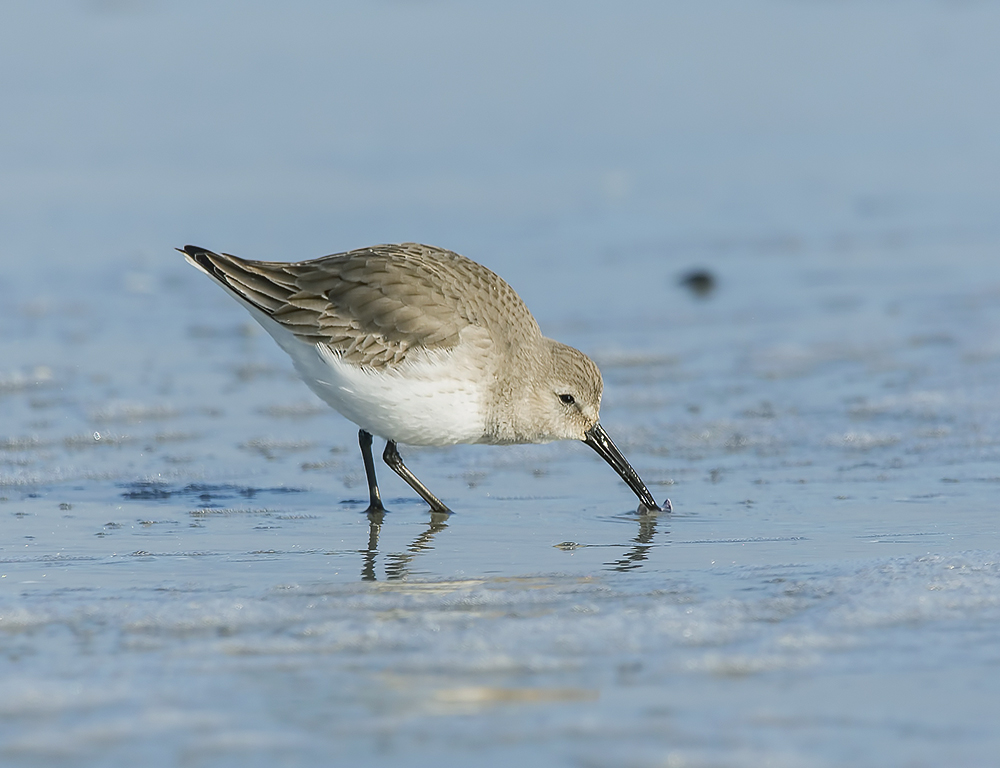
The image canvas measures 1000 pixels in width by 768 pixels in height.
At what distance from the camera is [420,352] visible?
591cm

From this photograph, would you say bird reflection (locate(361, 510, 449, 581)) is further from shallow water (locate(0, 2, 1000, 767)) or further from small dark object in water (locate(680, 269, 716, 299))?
small dark object in water (locate(680, 269, 716, 299))

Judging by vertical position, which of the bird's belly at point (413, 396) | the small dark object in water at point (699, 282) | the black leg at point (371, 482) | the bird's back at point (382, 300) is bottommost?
the black leg at point (371, 482)

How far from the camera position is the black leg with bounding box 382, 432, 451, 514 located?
6.00 meters

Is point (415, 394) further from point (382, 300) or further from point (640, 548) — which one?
point (640, 548)

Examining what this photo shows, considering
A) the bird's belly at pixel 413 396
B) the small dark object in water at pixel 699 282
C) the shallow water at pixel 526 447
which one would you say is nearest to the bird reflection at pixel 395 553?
the shallow water at pixel 526 447

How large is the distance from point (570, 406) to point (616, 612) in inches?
76.6

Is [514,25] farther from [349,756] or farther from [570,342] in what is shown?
[349,756]

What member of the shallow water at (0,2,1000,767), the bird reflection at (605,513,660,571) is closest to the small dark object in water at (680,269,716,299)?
the shallow water at (0,2,1000,767)

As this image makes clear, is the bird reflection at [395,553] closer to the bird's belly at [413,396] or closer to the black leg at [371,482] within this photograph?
the black leg at [371,482]

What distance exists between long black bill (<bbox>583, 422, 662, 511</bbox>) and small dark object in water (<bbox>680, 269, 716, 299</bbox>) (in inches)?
152

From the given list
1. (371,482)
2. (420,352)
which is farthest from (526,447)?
(420,352)

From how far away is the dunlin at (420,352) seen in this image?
19.4 feet

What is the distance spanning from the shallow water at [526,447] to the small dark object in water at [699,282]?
205 mm

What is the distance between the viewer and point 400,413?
5.87m
